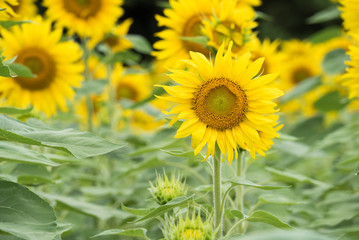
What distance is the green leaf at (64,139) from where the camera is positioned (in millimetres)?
1067

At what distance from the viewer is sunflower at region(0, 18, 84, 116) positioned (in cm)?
223

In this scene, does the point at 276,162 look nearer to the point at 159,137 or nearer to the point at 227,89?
the point at 159,137

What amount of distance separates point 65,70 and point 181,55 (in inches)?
26.9

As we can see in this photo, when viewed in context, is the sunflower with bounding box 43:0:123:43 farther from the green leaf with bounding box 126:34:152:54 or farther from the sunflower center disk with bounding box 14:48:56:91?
the sunflower center disk with bounding box 14:48:56:91

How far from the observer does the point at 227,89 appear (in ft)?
4.04

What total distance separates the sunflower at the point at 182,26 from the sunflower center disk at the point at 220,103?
56 centimetres

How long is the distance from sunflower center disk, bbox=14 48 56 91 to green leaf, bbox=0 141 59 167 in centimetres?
114

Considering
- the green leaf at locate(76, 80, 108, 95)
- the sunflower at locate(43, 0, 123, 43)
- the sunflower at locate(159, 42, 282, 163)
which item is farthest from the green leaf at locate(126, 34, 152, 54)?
the sunflower at locate(159, 42, 282, 163)

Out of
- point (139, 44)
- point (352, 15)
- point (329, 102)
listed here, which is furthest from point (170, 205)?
point (139, 44)

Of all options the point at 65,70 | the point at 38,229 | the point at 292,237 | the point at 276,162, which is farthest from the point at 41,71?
the point at 292,237

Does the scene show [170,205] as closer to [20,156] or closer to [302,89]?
[20,156]

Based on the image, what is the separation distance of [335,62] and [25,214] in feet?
5.19

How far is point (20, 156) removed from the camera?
1.08 meters

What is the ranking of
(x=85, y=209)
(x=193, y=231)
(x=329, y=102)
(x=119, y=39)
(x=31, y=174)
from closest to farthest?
(x=193, y=231), (x=31, y=174), (x=85, y=209), (x=329, y=102), (x=119, y=39)
